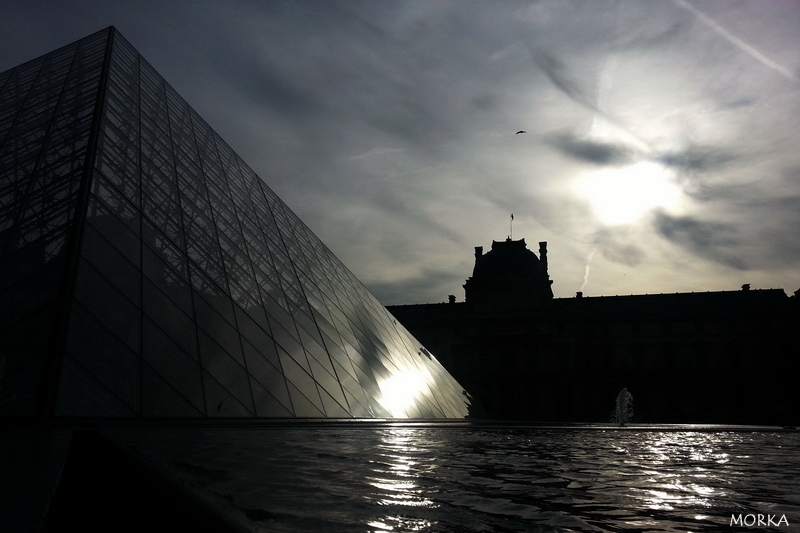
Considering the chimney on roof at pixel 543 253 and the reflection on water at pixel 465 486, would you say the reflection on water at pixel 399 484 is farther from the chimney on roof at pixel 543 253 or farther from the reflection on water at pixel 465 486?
the chimney on roof at pixel 543 253

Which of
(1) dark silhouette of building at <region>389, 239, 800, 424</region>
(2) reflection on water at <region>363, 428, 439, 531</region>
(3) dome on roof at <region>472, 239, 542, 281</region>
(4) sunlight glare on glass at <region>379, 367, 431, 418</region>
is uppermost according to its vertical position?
(3) dome on roof at <region>472, 239, 542, 281</region>

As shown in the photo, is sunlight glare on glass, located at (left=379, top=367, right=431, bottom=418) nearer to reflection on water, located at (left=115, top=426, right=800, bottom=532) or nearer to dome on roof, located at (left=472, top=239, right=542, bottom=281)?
reflection on water, located at (left=115, top=426, right=800, bottom=532)

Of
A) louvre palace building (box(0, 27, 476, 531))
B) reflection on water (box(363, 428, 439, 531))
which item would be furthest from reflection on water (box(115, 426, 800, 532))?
louvre palace building (box(0, 27, 476, 531))

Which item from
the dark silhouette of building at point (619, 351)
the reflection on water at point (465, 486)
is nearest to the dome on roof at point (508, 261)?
the dark silhouette of building at point (619, 351)

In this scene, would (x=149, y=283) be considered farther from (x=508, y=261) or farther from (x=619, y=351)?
(x=619, y=351)

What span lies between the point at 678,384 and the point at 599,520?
230 feet

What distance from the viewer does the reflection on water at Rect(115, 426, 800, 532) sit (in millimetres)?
2889

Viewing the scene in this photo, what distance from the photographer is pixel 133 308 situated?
431 inches

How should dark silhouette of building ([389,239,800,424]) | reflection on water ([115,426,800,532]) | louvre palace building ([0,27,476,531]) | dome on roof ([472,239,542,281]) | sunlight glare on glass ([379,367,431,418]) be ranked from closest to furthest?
reflection on water ([115,426,800,532])
louvre palace building ([0,27,476,531])
sunlight glare on glass ([379,367,431,418])
dark silhouette of building ([389,239,800,424])
dome on roof ([472,239,542,281])

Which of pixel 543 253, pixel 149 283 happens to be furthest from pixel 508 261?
pixel 149 283

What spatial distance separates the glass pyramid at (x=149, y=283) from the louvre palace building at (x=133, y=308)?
40mm

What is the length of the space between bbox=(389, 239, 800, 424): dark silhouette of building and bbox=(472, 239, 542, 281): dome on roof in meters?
0.22

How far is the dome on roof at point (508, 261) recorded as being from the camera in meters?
72.5

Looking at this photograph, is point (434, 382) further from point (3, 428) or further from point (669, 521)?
point (669, 521)
